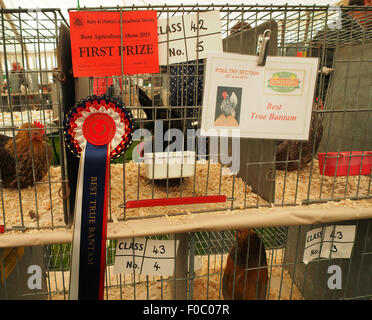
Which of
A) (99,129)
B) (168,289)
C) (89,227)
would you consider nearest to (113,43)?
(99,129)

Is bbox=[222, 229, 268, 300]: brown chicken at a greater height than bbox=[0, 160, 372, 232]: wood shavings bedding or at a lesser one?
lesser

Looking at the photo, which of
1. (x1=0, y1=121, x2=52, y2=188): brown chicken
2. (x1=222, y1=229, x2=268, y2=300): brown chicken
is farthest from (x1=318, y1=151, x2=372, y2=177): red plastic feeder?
(x1=0, y1=121, x2=52, y2=188): brown chicken

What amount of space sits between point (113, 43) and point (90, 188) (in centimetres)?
38

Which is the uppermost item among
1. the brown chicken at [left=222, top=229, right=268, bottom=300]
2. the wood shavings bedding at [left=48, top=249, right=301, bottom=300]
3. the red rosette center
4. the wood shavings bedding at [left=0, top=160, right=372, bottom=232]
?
the red rosette center

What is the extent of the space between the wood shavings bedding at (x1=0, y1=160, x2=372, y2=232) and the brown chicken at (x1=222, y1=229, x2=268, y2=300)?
0.20 m

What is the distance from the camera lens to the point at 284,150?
4.33ft

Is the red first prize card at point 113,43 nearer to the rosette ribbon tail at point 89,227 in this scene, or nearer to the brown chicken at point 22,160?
the rosette ribbon tail at point 89,227

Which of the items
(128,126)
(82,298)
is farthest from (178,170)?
(82,298)

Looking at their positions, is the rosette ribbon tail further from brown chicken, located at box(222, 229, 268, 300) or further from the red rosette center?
brown chicken, located at box(222, 229, 268, 300)

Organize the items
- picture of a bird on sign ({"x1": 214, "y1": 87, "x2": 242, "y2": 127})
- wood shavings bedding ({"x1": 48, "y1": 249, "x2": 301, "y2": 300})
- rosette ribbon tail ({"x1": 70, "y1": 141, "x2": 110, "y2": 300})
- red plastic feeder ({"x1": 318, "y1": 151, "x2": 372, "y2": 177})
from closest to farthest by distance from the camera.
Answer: rosette ribbon tail ({"x1": 70, "y1": 141, "x2": 110, "y2": 300}) → picture of a bird on sign ({"x1": 214, "y1": 87, "x2": 242, "y2": 127}) → red plastic feeder ({"x1": 318, "y1": 151, "x2": 372, "y2": 177}) → wood shavings bedding ({"x1": 48, "y1": 249, "x2": 301, "y2": 300})

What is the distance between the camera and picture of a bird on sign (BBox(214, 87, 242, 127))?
2.86ft

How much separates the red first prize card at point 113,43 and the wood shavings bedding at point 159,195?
0.32 m
